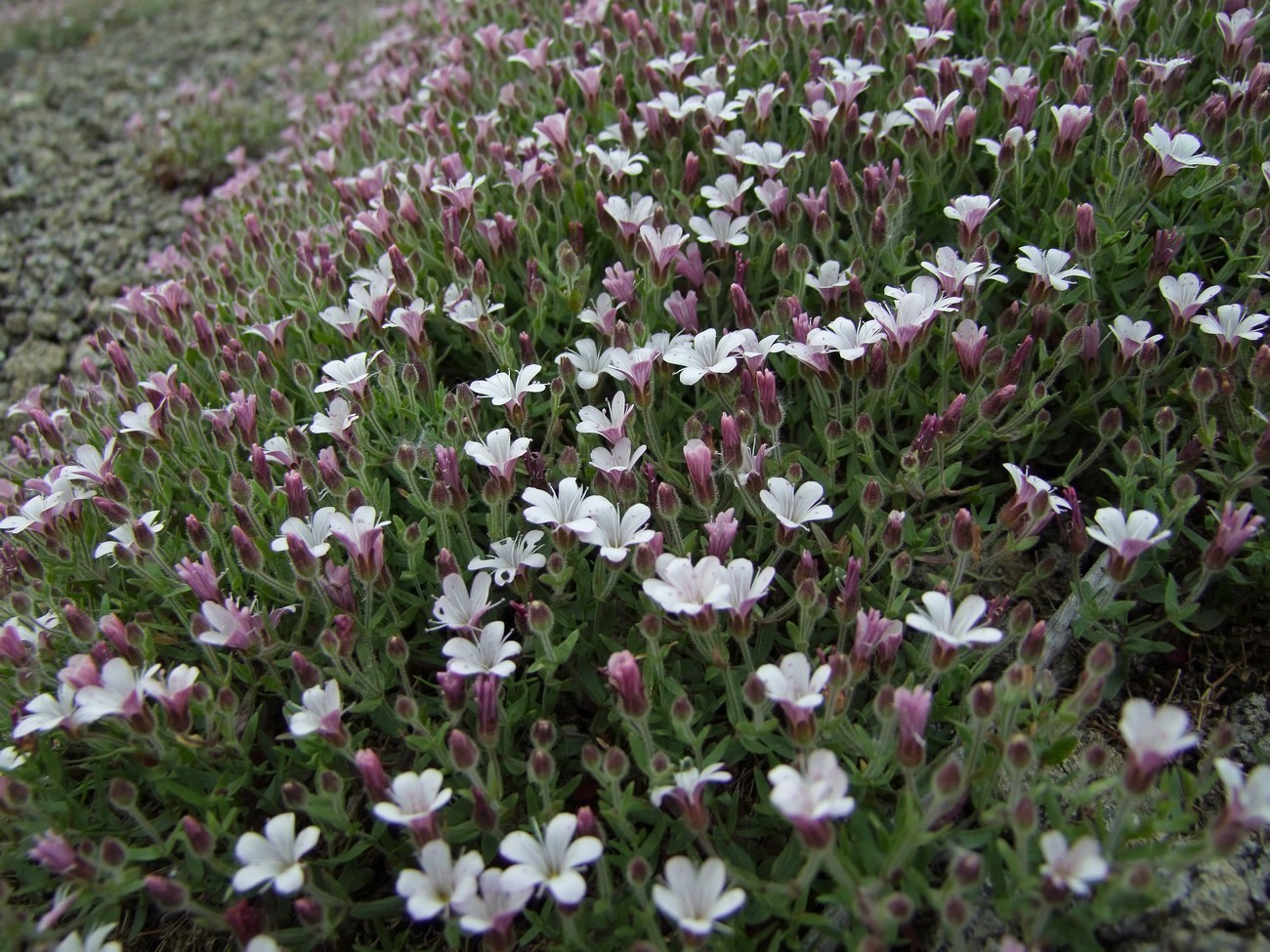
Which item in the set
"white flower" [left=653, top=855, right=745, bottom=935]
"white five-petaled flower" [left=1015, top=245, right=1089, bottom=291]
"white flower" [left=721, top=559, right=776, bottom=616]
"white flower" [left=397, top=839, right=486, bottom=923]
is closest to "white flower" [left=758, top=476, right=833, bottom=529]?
"white flower" [left=721, top=559, right=776, bottom=616]

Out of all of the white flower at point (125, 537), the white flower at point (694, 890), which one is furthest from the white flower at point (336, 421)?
the white flower at point (694, 890)

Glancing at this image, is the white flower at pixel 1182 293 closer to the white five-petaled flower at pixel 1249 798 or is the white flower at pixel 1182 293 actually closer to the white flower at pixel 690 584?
the white five-petaled flower at pixel 1249 798

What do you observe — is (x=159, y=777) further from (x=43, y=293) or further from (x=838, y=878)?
(x=43, y=293)

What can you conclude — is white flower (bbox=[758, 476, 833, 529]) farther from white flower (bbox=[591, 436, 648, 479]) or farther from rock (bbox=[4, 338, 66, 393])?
rock (bbox=[4, 338, 66, 393])

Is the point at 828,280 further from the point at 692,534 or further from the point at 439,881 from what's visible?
the point at 439,881

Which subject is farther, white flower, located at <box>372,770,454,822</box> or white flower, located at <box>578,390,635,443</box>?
white flower, located at <box>578,390,635,443</box>

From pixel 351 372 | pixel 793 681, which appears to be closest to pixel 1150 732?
pixel 793 681
